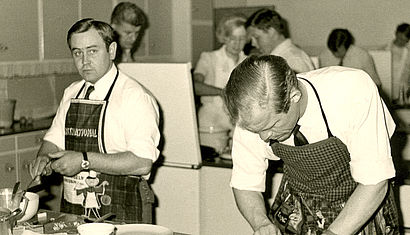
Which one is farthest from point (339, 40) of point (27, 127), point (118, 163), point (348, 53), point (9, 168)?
point (118, 163)

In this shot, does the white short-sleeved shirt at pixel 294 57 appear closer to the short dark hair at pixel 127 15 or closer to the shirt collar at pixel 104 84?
the short dark hair at pixel 127 15

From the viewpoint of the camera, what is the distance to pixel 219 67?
4.78 meters

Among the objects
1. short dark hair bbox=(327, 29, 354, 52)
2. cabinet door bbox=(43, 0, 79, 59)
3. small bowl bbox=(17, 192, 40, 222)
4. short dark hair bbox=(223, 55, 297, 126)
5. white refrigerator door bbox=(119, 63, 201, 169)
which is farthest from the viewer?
short dark hair bbox=(327, 29, 354, 52)

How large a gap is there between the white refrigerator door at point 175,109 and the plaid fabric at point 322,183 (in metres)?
1.08

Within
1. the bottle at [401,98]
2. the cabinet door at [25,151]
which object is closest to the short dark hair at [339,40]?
the bottle at [401,98]

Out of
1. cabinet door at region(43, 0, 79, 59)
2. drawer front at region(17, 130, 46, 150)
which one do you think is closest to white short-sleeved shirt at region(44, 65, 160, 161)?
drawer front at region(17, 130, 46, 150)

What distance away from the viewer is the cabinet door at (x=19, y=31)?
4.46 meters

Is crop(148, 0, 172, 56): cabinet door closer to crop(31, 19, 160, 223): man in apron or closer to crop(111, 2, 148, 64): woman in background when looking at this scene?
crop(111, 2, 148, 64): woman in background

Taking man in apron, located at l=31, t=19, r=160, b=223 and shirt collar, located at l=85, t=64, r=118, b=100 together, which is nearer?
man in apron, located at l=31, t=19, r=160, b=223

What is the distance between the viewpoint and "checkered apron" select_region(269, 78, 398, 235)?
186 centimetres

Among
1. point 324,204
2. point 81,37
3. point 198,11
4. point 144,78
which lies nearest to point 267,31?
point 144,78

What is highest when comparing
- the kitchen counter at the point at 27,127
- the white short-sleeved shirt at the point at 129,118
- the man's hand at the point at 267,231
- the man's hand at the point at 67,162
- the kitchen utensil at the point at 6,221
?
the white short-sleeved shirt at the point at 129,118

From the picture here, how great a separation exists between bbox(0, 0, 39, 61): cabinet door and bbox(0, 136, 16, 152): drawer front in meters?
0.66

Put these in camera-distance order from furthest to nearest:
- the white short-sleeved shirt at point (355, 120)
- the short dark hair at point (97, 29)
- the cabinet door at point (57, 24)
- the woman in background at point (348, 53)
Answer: the woman in background at point (348, 53)
the cabinet door at point (57, 24)
the short dark hair at point (97, 29)
the white short-sleeved shirt at point (355, 120)
